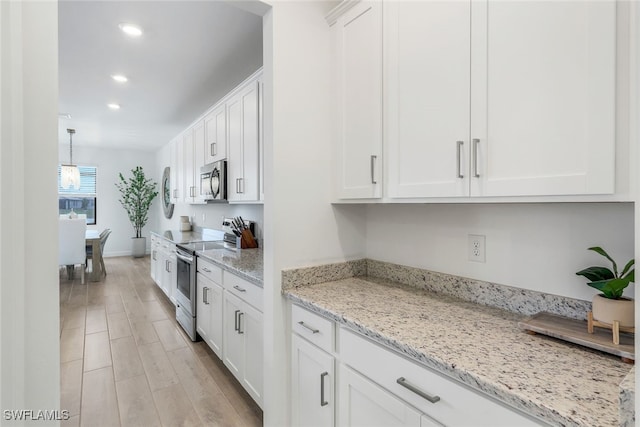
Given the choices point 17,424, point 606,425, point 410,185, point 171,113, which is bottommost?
point 17,424

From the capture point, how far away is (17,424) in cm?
85

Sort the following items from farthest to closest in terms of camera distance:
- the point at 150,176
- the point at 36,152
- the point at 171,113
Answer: the point at 150,176, the point at 171,113, the point at 36,152

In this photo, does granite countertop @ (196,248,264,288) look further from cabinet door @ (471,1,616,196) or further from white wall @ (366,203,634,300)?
cabinet door @ (471,1,616,196)

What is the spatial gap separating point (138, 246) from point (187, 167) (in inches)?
143

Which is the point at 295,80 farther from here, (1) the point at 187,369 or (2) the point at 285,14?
(1) the point at 187,369

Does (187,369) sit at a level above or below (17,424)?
below

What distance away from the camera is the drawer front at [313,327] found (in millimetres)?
1365

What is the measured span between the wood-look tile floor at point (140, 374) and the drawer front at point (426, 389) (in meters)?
1.18

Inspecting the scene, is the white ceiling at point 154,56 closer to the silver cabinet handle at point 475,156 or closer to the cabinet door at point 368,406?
the silver cabinet handle at point 475,156

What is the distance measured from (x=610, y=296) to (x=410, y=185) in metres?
0.74

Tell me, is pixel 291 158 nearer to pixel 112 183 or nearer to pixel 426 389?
pixel 426 389

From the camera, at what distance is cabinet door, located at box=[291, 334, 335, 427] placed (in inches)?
53.7

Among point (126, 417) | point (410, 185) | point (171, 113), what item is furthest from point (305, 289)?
point (171, 113)

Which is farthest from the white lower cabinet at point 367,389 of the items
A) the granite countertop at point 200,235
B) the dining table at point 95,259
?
the dining table at point 95,259
